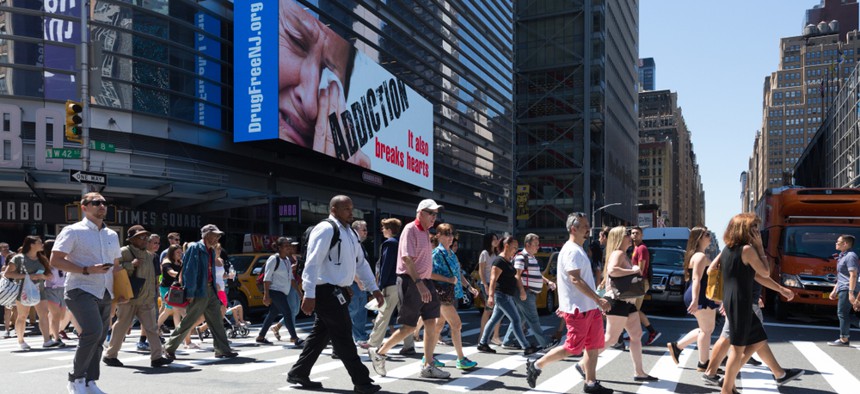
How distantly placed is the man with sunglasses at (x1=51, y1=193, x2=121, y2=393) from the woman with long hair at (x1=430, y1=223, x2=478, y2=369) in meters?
3.68

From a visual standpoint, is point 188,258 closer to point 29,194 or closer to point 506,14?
point 29,194

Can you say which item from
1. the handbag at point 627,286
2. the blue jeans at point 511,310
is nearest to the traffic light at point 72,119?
the blue jeans at point 511,310

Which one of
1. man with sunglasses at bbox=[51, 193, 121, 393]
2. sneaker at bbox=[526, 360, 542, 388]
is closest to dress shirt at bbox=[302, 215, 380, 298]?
man with sunglasses at bbox=[51, 193, 121, 393]

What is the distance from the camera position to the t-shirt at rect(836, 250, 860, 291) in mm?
10961

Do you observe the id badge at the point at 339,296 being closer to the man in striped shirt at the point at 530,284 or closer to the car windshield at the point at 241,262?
the man in striped shirt at the point at 530,284

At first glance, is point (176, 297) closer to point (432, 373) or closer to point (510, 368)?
point (432, 373)

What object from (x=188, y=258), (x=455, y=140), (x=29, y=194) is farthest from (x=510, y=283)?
(x=455, y=140)

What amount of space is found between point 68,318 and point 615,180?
91888mm

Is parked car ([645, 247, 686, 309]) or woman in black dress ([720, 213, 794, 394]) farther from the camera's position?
parked car ([645, 247, 686, 309])

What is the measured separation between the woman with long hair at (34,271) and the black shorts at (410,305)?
242 inches

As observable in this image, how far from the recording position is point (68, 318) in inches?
456

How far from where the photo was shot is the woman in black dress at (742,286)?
635 cm

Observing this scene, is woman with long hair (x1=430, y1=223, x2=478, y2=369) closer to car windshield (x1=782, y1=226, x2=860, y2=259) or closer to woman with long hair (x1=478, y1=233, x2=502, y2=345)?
woman with long hair (x1=478, y1=233, x2=502, y2=345)

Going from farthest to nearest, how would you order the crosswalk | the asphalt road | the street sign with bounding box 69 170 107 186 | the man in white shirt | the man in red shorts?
1. the street sign with bounding box 69 170 107 186
2. the crosswalk
3. the asphalt road
4. the man in red shorts
5. the man in white shirt
